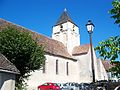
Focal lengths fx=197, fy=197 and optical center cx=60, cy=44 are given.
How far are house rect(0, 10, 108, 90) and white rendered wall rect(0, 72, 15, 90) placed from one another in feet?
37.4

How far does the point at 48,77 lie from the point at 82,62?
34.8 feet

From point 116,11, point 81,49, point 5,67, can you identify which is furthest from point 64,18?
point 116,11

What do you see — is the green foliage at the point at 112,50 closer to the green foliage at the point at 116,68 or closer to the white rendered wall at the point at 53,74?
the green foliage at the point at 116,68

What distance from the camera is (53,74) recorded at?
3300cm

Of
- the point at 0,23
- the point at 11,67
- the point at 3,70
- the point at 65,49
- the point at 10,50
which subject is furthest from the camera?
the point at 65,49

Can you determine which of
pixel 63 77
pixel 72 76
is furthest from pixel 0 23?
pixel 72 76

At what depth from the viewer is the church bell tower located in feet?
141

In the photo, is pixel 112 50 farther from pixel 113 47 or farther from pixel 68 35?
pixel 68 35

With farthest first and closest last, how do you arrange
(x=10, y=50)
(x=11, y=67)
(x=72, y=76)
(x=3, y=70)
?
(x=72, y=76) → (x=10, y=50) → (x=11, y=67) → (x=3, y=70)

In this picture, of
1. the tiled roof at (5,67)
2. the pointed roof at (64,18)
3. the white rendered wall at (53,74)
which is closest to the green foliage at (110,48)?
the tiled roof at (5,67)

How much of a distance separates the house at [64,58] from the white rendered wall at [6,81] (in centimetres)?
1140

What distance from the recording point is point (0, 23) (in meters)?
29.1

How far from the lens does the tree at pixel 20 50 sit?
18.7 meters

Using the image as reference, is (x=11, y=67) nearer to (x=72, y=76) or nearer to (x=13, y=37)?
(x=13, y=37)
